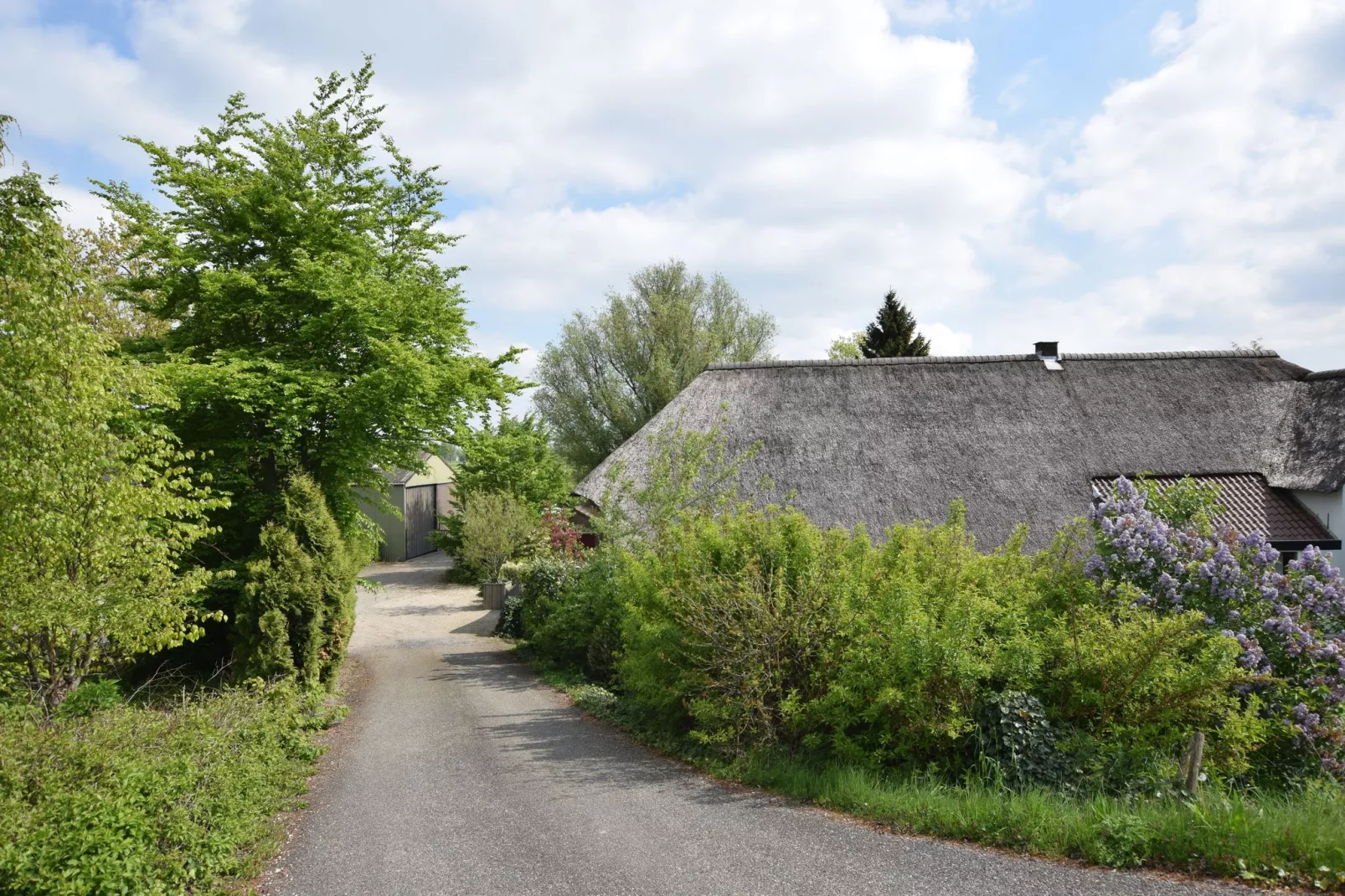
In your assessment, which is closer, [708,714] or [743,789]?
[743,789]

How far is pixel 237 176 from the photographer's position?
14.2 meters

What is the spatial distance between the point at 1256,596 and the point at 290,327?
13.8 m

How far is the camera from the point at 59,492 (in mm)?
7336

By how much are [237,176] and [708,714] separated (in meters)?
12.3

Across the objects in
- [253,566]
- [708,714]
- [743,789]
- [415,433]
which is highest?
[415,433]

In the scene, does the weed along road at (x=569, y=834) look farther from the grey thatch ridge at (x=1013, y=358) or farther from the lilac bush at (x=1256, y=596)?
the grey thatch ridge at (x=1013, y=358)

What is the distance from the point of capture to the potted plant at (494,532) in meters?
23.3

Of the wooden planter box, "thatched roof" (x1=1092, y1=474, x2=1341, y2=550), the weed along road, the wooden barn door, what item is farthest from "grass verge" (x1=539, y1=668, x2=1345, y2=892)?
the wooden barn door

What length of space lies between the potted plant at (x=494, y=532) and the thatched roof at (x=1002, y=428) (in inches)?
228

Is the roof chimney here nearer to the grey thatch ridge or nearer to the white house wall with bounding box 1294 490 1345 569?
the grey thatch ridge

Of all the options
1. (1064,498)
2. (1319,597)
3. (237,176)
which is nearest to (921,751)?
(1319,597)

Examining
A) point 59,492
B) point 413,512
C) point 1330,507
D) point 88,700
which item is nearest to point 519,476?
point 413,512

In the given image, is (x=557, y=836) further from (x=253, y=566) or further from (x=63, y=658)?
(x=253, y=566)

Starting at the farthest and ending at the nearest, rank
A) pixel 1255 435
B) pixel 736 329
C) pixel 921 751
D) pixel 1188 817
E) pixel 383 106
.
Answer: pixel 736 329, pixel 1255 435, pixel 383 106, pixel 921 751, pixel 1188 817
